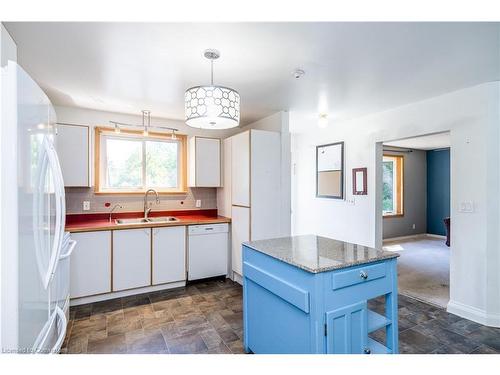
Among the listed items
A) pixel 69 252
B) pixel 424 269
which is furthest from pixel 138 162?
pixel 424 269

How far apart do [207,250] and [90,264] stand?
4.51ft

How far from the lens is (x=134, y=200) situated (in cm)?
→ 382

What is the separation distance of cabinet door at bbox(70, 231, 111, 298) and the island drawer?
262 cm

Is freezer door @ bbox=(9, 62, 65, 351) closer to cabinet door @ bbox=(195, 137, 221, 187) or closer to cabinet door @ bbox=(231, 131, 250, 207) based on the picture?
cabinet door @ bbox=(231, 131, 250, 207)

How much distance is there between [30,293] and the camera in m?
1.35

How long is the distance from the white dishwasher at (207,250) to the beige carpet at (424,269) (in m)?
2.39

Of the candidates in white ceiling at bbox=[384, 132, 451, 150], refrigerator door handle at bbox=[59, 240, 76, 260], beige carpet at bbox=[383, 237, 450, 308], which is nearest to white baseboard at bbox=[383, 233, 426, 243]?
beige carpet at bbox=[383, 237, 450, 308]

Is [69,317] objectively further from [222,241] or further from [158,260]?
[222,241]

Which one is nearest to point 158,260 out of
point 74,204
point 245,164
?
point 74,204

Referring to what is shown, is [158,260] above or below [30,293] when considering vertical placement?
below

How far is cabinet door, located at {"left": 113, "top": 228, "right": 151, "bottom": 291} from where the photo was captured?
3.12 meters

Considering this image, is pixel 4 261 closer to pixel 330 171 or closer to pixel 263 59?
pixel 263 59
